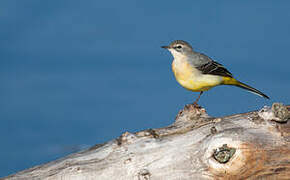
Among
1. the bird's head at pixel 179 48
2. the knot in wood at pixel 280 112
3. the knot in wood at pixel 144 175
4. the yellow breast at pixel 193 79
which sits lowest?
the knot in wood at pixel 144 175

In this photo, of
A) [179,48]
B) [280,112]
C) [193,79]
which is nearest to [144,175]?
[280,112]

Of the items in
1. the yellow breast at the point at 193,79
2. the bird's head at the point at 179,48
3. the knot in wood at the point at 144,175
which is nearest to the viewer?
the knot in wood at the point at 144,175

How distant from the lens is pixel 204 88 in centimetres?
770

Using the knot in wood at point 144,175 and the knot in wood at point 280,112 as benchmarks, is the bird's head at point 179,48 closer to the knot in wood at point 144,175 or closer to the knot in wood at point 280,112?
the knot in wood at point 280,112

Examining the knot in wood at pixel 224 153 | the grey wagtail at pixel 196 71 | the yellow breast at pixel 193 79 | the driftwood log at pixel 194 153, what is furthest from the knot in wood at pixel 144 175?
the yellow breast at pixel 193 79

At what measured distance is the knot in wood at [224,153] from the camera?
5.45 metres

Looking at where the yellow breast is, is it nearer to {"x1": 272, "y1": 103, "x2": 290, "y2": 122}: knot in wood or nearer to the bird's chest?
the bird's chest

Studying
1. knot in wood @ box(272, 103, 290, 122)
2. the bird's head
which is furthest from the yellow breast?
knot in wood @ box(272, 103, 290, 122)

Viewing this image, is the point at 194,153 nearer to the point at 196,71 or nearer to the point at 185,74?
the point at 185,74

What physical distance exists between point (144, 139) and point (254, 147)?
1.68 m

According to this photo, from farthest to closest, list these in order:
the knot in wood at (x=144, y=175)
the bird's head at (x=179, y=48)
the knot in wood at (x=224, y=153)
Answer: the bird's head at (x=179, y=48) < the knot in wood at (x=144, y=175) < the knot in wood at (x=224, y=153)

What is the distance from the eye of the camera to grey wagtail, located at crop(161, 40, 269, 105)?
764 centimetres

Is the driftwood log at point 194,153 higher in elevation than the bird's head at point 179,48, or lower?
lower

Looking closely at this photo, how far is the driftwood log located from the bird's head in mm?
2009
